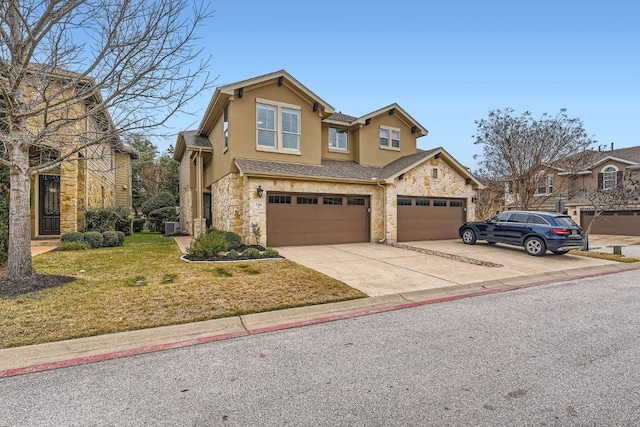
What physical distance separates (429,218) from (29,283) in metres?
15.0

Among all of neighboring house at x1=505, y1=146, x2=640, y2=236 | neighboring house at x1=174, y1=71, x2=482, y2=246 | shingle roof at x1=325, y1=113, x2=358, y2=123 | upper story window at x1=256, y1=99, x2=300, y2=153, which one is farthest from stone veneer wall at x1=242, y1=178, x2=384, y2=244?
neighboring house at x1=505, y1=146, x2=640, y2=236

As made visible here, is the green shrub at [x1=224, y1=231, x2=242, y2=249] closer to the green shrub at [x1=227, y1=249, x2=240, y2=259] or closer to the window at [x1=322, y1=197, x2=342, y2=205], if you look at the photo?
the green shrub at [x1=227, y1=249, x2=240, y2=259]

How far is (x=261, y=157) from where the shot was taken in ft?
45.1

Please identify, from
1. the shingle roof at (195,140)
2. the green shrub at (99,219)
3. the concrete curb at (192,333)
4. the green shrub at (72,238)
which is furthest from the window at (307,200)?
the green shrub at (99,219)

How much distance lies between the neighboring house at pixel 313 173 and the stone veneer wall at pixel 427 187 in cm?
5

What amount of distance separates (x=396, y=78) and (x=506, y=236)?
10.9 meters

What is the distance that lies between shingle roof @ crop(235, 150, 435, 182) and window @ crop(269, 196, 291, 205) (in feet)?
3.34

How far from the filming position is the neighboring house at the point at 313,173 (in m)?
13.0

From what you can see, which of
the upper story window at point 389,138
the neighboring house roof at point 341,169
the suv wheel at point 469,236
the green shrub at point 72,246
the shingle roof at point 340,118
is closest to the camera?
the green shrub at point 72,246

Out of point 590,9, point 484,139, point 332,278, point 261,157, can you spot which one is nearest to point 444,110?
point 484,139

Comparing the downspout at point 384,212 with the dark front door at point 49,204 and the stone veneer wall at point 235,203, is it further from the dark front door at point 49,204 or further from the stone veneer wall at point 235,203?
the dark front door at point 49,204

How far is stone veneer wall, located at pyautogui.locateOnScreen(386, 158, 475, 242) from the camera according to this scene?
49.1 ft

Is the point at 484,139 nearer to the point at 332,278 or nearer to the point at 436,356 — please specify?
the point at 332,278

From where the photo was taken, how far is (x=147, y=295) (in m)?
5.81
